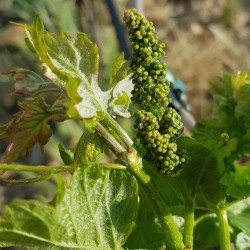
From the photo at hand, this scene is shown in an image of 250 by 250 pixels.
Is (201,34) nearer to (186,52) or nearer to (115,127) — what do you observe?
(186,52)

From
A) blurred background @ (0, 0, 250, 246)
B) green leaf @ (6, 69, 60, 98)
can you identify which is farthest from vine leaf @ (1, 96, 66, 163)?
blurred background @ (0, 0, 250, 246)

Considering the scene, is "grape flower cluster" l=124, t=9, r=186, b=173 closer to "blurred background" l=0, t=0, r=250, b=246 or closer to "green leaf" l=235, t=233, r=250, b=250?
"green leaf" l=235, t=233, r=250, b=250

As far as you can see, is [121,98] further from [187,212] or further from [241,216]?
[241,216]

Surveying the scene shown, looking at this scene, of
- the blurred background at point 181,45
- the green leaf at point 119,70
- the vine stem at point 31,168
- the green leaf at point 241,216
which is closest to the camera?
the vine stem at point 31,168

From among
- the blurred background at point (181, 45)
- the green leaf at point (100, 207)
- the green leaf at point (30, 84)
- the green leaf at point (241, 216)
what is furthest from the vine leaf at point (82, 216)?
the blurred background at point (181, 45)

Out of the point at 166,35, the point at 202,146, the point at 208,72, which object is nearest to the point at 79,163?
the point at 202,146

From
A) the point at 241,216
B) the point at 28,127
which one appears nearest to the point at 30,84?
the point at 28,127

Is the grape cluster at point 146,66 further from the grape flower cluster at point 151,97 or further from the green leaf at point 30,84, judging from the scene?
the green leaf at point 30,84
